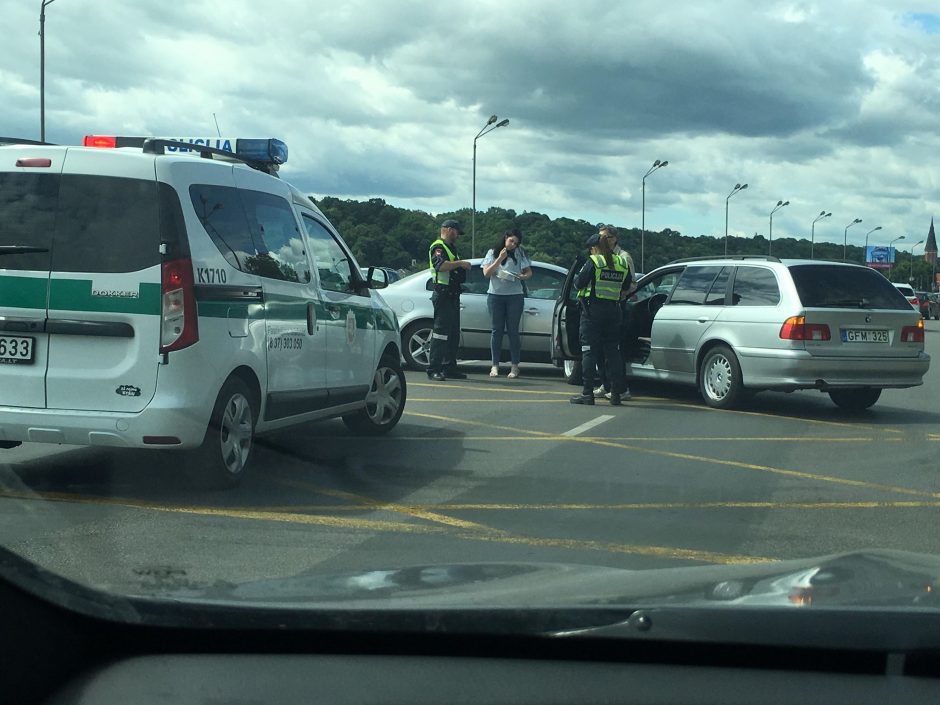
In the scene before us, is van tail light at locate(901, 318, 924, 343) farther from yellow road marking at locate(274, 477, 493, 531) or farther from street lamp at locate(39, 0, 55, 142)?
street lamp at locate(39, 0, 55, 142)

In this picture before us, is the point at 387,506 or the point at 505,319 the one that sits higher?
the point at 505,319

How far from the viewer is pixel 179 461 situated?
7.59 metres

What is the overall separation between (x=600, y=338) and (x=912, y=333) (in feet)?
10.5

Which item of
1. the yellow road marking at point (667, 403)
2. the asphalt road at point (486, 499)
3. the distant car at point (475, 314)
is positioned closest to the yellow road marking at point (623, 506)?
the asphalt road at point (486, 499)

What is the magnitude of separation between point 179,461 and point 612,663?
5955mm

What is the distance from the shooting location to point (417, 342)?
1558 centimetres

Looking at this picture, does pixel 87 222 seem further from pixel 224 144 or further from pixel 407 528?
pixel 224 144

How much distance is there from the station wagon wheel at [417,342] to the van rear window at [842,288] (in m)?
5.48

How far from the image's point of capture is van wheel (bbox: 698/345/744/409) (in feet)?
38.7

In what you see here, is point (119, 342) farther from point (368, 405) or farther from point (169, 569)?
point (368, 405)

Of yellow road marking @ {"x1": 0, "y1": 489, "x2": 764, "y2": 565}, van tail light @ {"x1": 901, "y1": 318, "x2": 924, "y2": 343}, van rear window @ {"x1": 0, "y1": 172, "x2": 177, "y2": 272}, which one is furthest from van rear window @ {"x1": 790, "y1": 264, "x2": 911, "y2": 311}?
van rear window @ {"x1": 0, "y1": 172, "x2": 177, "y2": 272}

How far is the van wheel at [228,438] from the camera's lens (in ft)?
21.9

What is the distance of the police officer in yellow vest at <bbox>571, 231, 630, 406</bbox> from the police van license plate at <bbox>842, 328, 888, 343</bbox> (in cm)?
233

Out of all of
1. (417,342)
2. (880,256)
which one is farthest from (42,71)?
(880,256)
